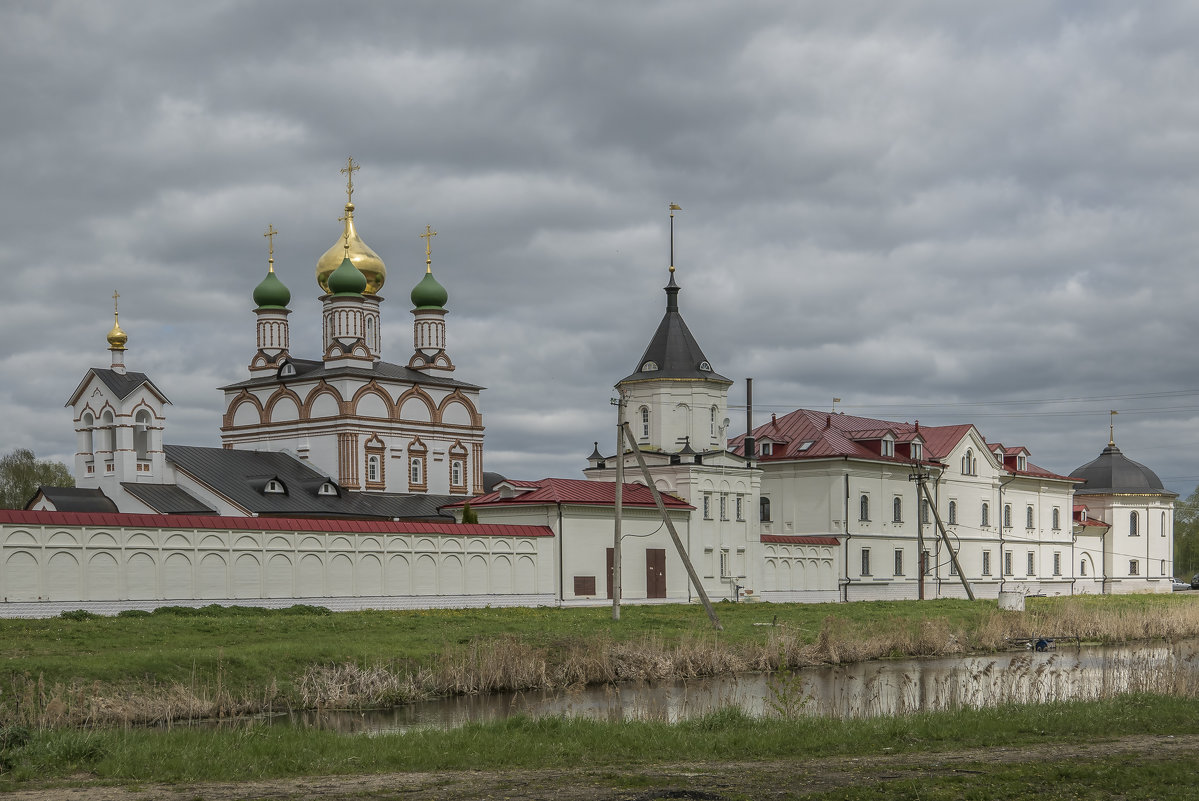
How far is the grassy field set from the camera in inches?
756

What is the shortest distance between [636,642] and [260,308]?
134ft

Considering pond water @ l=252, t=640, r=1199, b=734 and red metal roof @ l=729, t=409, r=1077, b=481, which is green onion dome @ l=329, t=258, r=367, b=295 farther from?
pond water @ l=252, t=640, r=1199, b=734

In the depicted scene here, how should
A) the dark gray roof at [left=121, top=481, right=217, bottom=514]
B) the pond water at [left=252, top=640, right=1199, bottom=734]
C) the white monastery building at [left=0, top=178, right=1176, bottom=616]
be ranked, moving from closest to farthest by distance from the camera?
the pond water at [left=252, top=640, right=1199, bottom=734], the white monastery building at [left=0, top=178, right=1176, bottom=616], the dark gray roof at [left=121, top=481, right=217, bottom=514]

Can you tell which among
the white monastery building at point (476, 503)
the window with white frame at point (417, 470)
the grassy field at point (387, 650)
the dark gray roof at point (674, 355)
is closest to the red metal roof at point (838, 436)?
the white monastery building at point (476, 503)

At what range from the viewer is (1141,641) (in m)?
33.0

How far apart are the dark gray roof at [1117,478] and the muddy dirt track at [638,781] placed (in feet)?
204

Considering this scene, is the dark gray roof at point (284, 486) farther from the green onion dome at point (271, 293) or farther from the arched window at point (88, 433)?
the green onion dome at point (271, 293)

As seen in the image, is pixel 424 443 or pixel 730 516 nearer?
pixel 730 516

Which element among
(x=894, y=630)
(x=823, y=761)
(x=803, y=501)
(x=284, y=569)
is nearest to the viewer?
(x=823, y=761)

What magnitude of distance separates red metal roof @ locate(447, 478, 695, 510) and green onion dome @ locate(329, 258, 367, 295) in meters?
18.1

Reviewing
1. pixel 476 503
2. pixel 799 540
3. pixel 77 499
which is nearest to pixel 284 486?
pixel 77 499

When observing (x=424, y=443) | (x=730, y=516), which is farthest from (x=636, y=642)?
(x=424, y=443)

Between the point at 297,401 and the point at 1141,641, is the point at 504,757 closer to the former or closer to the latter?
the point at 1141,641

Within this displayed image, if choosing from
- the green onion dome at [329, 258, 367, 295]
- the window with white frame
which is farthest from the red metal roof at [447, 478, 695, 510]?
the green onion dome at [329, 258, 367, 295]
